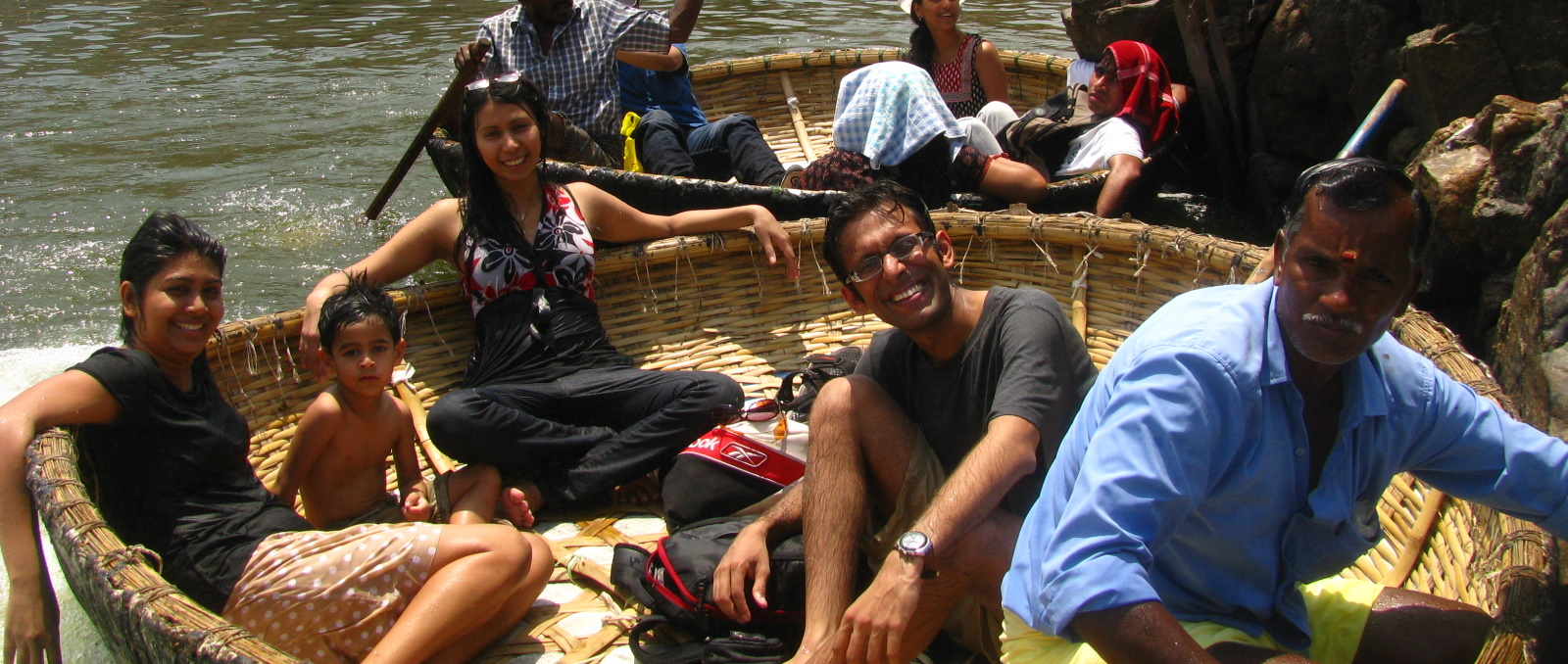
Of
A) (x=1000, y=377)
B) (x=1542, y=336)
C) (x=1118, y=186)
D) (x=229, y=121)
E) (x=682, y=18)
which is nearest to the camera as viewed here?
(x=1000, y=377)

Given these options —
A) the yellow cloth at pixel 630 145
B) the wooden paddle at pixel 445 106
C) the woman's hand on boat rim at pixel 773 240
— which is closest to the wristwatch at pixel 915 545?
the woman's hand on boat rim at pixel 773 240

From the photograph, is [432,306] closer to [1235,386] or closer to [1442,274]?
[1235,386]

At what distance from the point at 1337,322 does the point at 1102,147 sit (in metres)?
3.03

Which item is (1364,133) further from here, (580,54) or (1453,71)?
(580,54)

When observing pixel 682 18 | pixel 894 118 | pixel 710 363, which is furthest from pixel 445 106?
pixel 894 118

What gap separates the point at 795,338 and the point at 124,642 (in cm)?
214

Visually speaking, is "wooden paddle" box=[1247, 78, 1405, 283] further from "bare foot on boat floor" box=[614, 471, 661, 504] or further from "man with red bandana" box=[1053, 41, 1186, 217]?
"bare foot on boat floor" box=[614, 471, 661, 504]

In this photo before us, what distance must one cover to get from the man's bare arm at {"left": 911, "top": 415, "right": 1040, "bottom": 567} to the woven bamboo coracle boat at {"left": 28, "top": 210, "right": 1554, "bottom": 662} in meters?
0.66

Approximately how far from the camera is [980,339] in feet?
6.35

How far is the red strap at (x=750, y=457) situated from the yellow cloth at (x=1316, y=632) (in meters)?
1.02

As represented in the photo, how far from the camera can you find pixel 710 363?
342cm

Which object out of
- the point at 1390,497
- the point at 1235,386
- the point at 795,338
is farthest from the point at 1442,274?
the point at 1235,386

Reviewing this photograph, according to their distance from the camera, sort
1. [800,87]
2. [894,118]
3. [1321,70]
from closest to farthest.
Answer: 1. [894,118]
2. [1321,70]
3. [800,87]

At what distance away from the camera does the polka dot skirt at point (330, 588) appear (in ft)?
6.37
